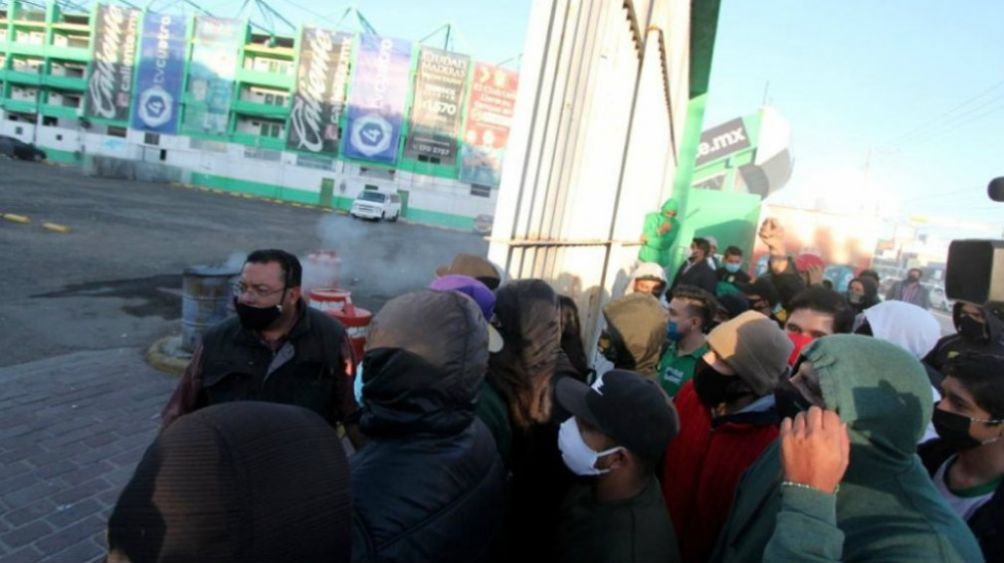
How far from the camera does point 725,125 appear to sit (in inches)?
819

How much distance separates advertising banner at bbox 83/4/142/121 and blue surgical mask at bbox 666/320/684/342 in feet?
167

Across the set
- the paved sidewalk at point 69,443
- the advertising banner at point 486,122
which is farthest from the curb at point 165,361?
the advertising banner at point 486,122

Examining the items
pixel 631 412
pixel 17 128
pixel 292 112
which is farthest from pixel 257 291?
pixel 17 128

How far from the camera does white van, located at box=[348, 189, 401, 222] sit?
33.8 metres

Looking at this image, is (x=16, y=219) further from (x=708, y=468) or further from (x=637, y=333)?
(x=708, y=468)

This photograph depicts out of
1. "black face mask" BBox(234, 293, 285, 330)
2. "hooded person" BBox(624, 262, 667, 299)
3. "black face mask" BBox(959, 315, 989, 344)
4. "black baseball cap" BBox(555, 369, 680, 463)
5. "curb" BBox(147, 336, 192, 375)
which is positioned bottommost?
"curb" BBox(147, 336, 192, 375)

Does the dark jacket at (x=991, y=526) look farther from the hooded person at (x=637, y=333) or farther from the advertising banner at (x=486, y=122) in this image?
the advertising banner at (x=486, y=122)

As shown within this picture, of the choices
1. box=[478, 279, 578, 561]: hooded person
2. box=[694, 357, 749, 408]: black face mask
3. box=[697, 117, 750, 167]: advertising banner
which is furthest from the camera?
box=[697, 117, 750, 167]: advertising banner

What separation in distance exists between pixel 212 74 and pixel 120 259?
37.6m

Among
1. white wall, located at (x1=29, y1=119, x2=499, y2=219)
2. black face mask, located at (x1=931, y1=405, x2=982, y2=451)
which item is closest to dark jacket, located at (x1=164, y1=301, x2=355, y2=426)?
black face mask, located at (x1=931, y1=405, x2=982, y2=451)

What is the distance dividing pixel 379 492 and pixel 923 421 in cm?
125

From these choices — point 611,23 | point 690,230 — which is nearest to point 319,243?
point 690,230

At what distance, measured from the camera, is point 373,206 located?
33844 mm

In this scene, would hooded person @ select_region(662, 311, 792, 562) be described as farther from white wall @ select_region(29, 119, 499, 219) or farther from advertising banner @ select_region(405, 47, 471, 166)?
advertising banner @ select_region(405, 47, 471, 166)
